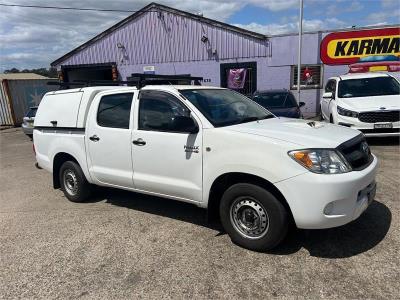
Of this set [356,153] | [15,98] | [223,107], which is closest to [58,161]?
[223,107]

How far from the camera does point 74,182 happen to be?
588cm

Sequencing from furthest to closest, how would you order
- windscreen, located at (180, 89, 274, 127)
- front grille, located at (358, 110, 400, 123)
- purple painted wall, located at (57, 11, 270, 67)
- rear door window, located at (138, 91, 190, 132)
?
purple painted wall, located at (57, 11, 270, 67), front grille, located at (358, 110, 400, 123), rear door window, located at (138, 91, 190, 132), windscreen, located at (180, 89, 274, 127)

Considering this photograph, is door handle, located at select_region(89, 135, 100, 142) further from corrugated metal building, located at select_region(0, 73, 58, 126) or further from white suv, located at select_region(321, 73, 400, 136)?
corrugated metal building, located at select_region(0, 73, 58, 126)

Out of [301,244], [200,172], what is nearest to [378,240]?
[301,244]

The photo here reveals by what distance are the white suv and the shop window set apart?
5313mm

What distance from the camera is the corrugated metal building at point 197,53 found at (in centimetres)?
1612

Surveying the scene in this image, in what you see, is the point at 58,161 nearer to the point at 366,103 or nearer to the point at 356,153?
the point at 356,153

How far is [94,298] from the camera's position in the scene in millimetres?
3211

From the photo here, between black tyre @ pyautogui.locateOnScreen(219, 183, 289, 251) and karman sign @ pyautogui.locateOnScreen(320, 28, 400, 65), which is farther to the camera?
karman sign @ pyautogui.locateOnScreen(320, 28, 400, 65)

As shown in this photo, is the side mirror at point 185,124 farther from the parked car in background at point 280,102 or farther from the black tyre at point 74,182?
the parked car in background at point 280,102

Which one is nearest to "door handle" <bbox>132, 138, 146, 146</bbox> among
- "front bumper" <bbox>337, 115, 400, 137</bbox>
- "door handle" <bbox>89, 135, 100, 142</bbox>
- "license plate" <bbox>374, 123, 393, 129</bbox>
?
"door handle" <bbox>89, 135, 100, 142</bbox>

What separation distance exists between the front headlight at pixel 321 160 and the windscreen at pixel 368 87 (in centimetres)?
699

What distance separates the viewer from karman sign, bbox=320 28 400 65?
14.7 meters

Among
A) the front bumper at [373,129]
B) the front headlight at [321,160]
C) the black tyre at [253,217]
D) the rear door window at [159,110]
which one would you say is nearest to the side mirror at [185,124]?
the rear door window at [159,110]
